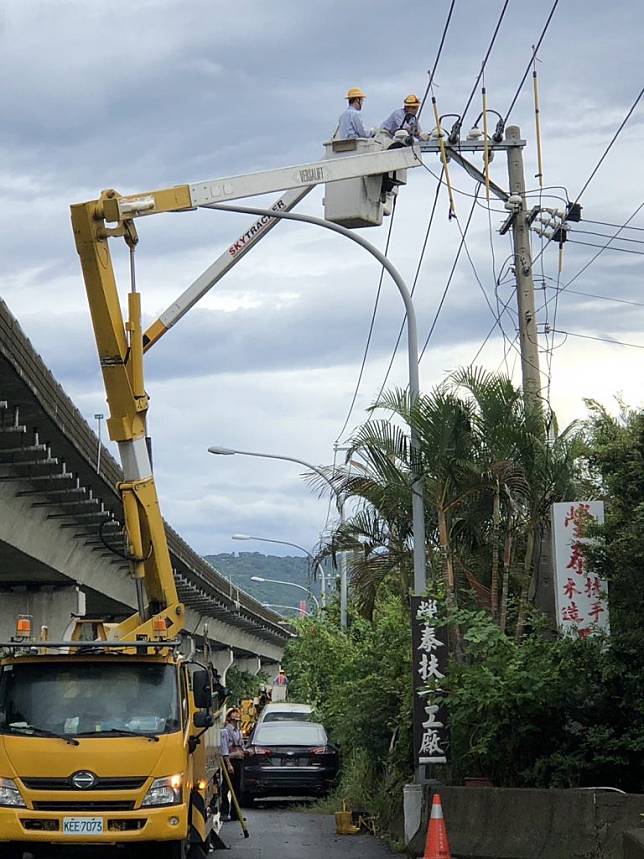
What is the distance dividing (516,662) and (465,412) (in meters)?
4.25

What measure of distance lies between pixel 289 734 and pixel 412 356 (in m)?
9.86

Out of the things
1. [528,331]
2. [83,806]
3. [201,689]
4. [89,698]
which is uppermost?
[528,331]

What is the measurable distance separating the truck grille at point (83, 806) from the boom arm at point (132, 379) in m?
2.23

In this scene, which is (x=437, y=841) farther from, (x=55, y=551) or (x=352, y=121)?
(x=55, y=551)

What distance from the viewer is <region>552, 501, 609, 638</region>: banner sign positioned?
15656 millimetres

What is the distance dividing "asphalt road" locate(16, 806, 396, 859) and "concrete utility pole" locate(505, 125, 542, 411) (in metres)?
6.42

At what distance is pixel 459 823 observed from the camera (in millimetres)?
14555

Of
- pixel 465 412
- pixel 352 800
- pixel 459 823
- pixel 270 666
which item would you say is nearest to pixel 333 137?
pixel 465 412

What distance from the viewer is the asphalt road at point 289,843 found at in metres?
17.0

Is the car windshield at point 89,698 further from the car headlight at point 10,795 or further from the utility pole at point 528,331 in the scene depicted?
the utility pole at point 528,331

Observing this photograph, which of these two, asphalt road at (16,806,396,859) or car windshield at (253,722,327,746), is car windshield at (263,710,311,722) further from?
asphalt road at (16,806,396,859)

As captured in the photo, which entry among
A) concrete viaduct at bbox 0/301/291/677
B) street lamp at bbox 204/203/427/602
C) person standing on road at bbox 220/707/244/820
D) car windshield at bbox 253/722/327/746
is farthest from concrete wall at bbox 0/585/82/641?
street lamp at bbox 204/203/427/602

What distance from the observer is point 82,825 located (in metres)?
13.3

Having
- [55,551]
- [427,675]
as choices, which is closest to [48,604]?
[55,551]
